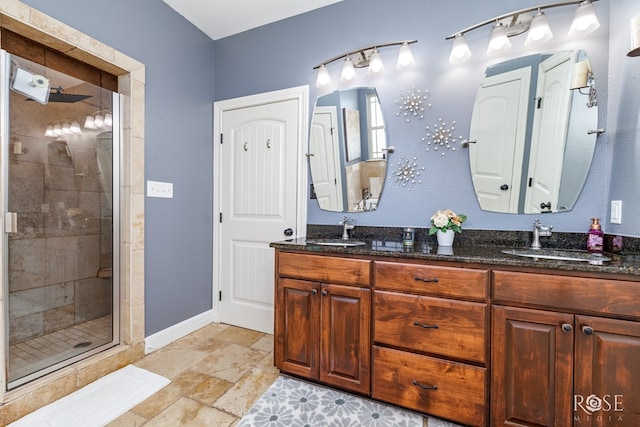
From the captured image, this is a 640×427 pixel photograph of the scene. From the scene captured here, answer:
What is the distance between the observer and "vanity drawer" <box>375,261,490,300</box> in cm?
135

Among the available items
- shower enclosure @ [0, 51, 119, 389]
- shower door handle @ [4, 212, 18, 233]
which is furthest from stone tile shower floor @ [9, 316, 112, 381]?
shower door handle @ [4, 212, 18, 233]

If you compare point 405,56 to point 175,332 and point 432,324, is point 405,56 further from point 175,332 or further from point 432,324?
point 175,332

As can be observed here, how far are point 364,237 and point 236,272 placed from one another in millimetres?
1324

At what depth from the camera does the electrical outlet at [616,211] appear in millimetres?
1515

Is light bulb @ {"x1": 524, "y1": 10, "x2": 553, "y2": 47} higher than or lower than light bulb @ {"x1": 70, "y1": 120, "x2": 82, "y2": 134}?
higher

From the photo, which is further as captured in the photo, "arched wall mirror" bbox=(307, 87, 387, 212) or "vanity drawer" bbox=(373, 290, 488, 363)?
"arched wall mirror" bbox=(307, 87, 387, 212)

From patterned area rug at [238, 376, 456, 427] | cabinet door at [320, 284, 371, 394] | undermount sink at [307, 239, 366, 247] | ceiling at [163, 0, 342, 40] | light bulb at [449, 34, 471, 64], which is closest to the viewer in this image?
patterned area rug at [238, 376, 456, 427]

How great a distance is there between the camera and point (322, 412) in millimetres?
1538

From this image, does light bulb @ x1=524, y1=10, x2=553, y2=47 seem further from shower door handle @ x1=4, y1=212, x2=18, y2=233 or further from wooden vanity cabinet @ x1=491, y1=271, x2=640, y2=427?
Result: shower door handle @ x1=4, y1=212, x2=18, y2=233

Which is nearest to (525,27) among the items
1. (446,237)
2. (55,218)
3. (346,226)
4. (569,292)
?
(446,237)

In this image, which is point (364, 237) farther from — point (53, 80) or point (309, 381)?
point (53, 80)

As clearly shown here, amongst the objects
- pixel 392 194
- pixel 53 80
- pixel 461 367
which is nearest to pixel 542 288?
pixel 461 367

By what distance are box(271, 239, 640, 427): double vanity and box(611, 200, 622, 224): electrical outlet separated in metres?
0.35

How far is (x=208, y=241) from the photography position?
2.73 m
